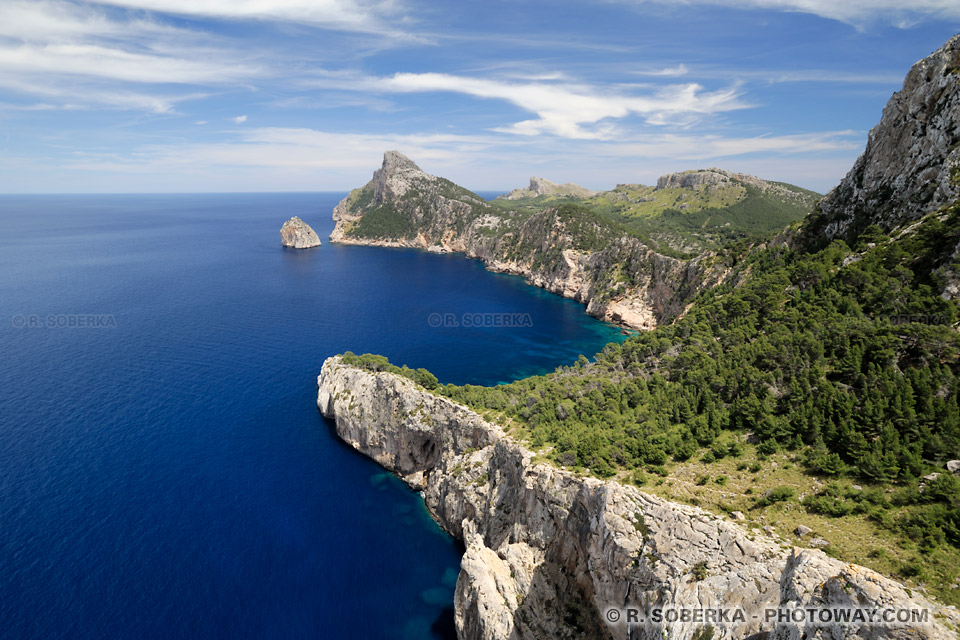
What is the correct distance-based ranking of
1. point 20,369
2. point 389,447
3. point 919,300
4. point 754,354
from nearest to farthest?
point 919,300, point 754,354, point 389,447, point 20,369

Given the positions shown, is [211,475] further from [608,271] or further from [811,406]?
[608,271]

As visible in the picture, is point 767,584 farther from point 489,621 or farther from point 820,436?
point 489,621

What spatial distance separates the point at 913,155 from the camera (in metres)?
45.7

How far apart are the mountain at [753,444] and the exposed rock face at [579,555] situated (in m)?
0.12

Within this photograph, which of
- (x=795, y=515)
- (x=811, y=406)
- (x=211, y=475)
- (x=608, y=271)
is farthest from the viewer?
(x=608, y=271)

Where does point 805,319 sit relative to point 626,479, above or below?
above

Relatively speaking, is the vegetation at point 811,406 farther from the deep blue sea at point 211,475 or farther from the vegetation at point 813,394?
the deep blue sea at point 211,475

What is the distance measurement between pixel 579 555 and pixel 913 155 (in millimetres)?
54043

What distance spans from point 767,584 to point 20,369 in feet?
357

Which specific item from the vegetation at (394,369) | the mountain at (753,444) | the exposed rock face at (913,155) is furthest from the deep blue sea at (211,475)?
the exposed rock face at (913,155)

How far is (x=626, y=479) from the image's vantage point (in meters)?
31.2

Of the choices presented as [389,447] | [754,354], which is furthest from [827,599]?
[389,447]

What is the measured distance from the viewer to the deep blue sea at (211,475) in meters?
36.5

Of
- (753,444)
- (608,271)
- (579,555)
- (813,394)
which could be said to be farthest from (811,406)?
(608,271)
